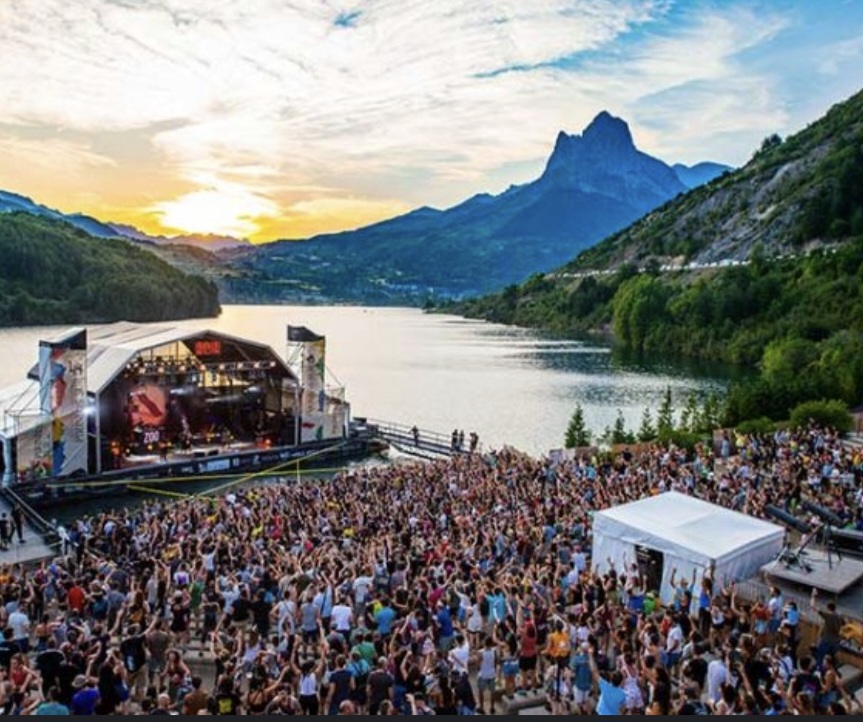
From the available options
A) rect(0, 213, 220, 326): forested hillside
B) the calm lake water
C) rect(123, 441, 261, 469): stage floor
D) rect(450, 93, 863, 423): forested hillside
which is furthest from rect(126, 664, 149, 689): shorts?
rect(0, 213, 220, 326): forested hillside

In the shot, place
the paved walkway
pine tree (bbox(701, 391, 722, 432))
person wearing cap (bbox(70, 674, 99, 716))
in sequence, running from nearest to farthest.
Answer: person wearing cap (bbox(70, 674, 99, 716)), the paved walkway, pine tree (bbox(701, 391, 722, 432))

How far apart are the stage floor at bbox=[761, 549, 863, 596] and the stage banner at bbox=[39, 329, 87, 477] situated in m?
27.6

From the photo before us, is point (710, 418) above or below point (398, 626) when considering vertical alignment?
below

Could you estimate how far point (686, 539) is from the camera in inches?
572

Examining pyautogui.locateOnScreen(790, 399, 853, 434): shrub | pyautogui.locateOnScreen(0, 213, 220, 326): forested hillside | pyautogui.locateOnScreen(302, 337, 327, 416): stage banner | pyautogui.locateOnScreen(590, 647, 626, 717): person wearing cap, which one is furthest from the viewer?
pyautogui.locateOnScreen(0, 213, 220, 326): forested hillside

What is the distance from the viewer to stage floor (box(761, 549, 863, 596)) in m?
13.5

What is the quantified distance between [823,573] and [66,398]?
28.9 metres

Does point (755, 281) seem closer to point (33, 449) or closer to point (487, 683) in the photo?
point (33, 449)

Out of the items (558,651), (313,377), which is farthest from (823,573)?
(313,377)

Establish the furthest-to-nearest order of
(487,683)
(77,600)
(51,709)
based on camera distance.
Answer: (77,600)
(487,683)
(51,709)

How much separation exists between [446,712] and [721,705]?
292 centimetres

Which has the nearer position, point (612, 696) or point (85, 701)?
point (85, 701)

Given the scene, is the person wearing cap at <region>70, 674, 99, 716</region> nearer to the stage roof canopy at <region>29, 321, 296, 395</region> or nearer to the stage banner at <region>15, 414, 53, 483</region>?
the stage banner at <region>15, 414, 53, 483</region>

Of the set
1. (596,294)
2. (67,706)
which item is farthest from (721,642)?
(596,294)
